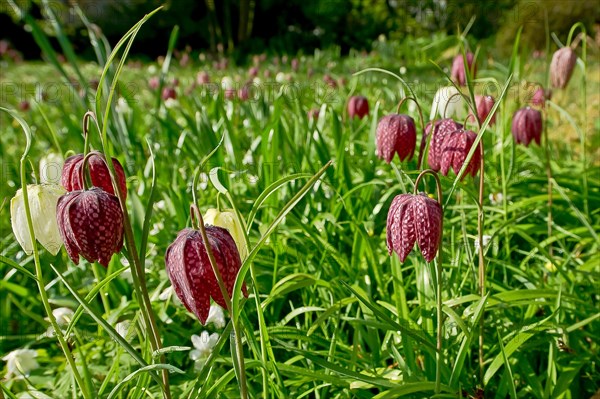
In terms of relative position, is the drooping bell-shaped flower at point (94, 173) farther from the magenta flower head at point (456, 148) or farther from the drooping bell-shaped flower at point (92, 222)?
the magenta flower head at point (456, 148)

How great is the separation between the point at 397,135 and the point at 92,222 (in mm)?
760

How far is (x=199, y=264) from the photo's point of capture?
0.86 m

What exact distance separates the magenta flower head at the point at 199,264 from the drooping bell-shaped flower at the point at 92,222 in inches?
3.1

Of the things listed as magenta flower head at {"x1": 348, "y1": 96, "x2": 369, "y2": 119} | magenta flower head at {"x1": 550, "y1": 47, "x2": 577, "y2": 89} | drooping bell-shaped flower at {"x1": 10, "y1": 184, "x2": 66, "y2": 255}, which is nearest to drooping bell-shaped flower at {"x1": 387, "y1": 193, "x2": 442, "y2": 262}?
drooping bell-shaped flower at {"x1": 10, "y1": 184, "x2": 66, "y2": 255}

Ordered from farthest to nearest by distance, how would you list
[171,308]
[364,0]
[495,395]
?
[364,0], [171,308], [495,395]

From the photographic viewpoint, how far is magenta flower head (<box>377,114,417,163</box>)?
141 cm

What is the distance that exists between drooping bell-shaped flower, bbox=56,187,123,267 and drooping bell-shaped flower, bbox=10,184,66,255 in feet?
0.36

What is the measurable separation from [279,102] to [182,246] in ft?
4.31

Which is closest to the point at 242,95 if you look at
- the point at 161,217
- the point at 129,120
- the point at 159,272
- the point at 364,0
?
the point at 129,120

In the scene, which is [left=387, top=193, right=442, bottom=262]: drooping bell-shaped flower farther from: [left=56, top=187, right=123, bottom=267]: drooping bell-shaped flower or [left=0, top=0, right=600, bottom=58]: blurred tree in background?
[left=0, top=0, right=600, bottom=58]: blurred tree in background

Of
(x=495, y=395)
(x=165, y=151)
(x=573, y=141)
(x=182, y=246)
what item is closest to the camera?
(x=182, y=246)

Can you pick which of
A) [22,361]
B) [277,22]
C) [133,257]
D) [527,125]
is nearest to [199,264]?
[133,257]

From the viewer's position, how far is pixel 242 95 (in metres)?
3.12

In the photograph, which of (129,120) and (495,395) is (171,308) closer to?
(495,395)
